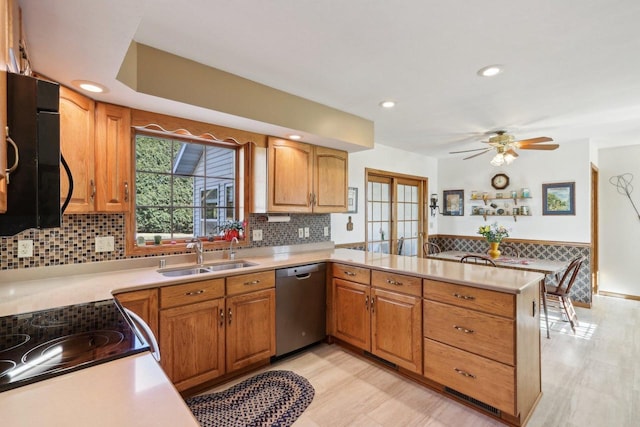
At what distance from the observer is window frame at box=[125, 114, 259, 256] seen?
7.99 feet

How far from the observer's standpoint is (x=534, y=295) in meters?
2.13

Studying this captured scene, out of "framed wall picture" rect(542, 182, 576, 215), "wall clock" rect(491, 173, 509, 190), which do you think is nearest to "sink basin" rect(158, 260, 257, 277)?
"wall clock" rect(491, 173, 509, 190)

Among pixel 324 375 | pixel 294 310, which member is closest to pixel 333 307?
pixel 294 310

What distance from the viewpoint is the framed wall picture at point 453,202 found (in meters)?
5.68

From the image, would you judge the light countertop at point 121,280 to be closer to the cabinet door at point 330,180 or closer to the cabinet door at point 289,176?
the cabinet door at point 289,176

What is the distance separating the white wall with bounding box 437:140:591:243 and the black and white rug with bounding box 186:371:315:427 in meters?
4.35

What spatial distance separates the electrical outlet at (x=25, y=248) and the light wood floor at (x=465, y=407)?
1.61 metres

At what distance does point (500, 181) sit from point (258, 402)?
4.94 meters

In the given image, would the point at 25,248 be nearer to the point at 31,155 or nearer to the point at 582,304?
the point at 31,155

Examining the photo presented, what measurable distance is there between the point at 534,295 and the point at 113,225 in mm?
3093

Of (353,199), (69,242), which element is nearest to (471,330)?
(353,199)

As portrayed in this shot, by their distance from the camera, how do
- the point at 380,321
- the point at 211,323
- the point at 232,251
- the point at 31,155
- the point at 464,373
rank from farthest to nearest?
the point at 232,251, the point at 380,321, the point at 211,323, the point at 464,373, the point at 31,155

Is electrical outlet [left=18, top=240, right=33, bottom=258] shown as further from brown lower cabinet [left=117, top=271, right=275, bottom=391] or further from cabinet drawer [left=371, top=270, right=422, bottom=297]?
cabinet drawer [left=371, top=270, right=422, bottom=297]

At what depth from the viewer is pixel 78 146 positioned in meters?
2.01
